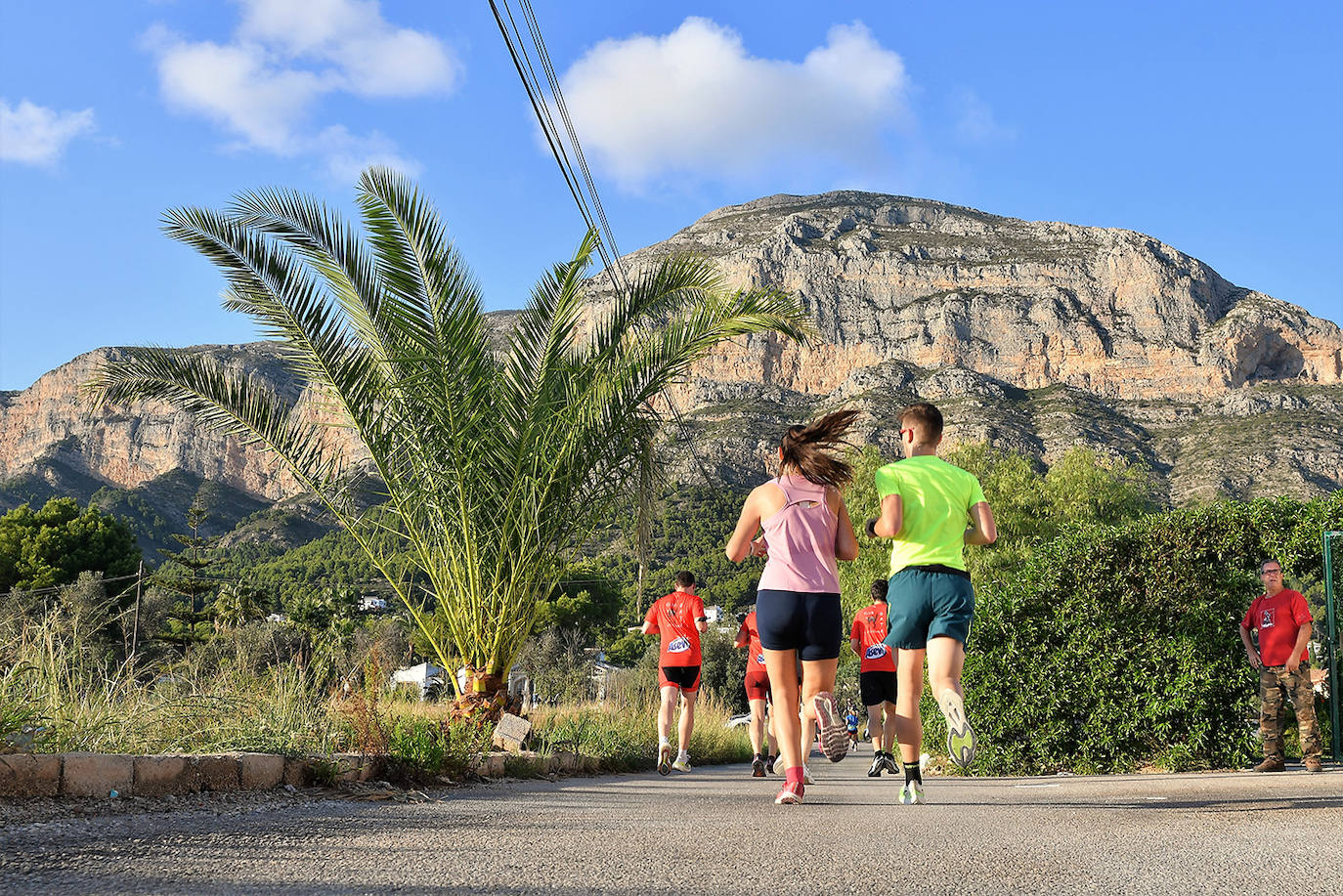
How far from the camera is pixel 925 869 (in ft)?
10.8

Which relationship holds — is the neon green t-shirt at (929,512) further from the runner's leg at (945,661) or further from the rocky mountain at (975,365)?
the rocky mountain at (975,365)

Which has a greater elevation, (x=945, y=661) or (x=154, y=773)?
(x=945, y=661)

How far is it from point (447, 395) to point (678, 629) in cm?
292

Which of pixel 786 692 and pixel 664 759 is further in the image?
pixel 664 759

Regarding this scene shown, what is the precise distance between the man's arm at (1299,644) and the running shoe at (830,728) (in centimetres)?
490

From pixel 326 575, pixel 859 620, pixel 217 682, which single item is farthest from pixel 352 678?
pixel 326 575

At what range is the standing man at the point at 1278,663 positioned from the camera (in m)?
8.12

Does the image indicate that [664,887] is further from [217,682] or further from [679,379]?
[679,379]

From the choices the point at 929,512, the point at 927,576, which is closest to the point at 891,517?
the point at 929,512

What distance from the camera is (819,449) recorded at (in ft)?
17.7

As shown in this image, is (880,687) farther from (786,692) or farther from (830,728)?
(830,728)

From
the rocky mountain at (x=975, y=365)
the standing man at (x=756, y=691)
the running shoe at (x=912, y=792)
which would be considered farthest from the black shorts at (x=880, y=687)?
the rocky mountain at (x=975, y=365)

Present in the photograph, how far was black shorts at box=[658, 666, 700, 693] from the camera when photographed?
891 centimetres

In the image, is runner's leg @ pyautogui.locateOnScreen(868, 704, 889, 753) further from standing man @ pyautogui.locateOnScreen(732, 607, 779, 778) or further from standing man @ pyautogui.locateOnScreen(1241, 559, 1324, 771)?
standing man @ pyautogui.locateOnScreen(1241, 559, 1324, 771)
